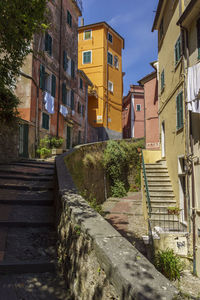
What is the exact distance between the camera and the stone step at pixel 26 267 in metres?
2.73

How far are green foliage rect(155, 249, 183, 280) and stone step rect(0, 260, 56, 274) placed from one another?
15.1 ft

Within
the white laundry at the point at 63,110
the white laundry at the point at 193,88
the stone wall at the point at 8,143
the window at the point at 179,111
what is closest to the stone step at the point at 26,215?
the stone wall at the point at 8,143

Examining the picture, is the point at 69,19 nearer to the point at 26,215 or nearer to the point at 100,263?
the point at 26,215

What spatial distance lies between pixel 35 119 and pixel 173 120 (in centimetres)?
817

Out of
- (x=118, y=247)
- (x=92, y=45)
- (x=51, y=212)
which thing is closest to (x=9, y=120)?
(x=51, y=212)

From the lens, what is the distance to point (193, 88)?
732cm

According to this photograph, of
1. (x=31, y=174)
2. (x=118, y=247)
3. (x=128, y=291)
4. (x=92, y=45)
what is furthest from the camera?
(x=92, y=45)

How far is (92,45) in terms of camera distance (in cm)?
2402

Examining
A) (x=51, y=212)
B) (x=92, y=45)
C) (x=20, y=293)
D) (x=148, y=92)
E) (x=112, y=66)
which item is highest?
(x=92, y=45)

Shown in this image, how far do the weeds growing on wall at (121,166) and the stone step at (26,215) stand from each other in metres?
9.28

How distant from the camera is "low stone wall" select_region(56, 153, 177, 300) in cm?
144

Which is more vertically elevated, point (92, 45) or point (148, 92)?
point (92, 45)

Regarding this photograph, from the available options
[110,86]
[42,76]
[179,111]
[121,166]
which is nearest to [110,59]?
[110,86]

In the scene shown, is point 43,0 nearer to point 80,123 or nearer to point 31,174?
point 31,174
